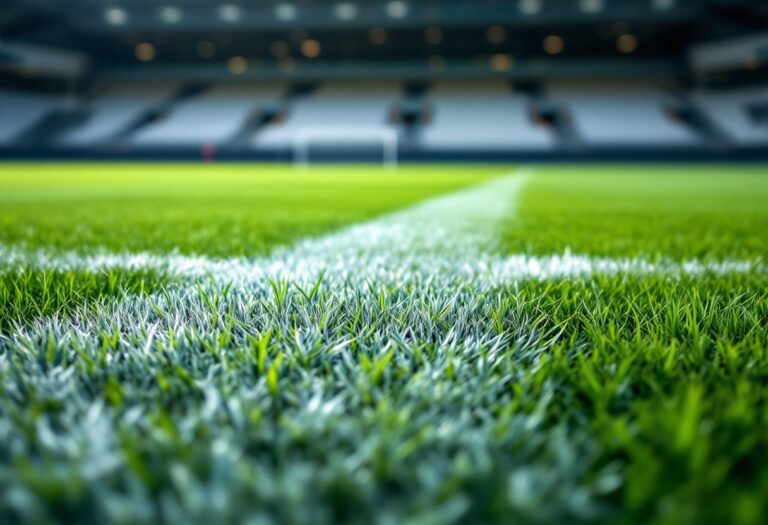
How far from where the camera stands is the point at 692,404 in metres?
0.43

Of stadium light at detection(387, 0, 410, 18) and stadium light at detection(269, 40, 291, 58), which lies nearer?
stadium light at detection(387, 0, 410, 18)

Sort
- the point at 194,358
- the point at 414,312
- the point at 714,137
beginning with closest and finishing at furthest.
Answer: the point at 194,358 → the point at 414,312 → the point at 714,137

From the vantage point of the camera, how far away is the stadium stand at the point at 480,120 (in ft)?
61.0

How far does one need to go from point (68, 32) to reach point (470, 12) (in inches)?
537

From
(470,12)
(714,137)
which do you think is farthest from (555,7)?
(714,137)

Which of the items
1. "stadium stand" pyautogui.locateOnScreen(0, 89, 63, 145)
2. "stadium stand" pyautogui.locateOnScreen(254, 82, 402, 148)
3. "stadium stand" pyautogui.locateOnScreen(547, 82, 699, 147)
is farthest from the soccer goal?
"stadium stand" pyautogui.locateOnScreen(0, 89, 63, 145)

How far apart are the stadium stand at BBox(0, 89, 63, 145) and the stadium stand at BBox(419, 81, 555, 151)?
13.8 metres

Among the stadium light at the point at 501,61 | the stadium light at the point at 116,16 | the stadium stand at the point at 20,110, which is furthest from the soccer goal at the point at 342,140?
the stadium stand at the point at 20,110

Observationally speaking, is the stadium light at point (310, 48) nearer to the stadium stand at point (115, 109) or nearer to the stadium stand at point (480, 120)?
the stadium stand at point (480, 120)

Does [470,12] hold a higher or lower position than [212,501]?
higher

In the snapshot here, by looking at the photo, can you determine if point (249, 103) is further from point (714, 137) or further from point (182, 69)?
point (714, 137)

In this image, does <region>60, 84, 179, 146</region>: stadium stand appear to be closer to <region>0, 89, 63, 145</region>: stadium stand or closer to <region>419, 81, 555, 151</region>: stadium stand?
<region>0, 89, 63, 145</region>: stadium stand

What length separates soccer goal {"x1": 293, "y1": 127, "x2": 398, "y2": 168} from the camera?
18.1m

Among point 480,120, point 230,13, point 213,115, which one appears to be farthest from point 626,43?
point 213,115
